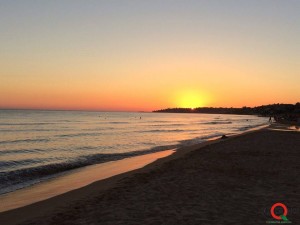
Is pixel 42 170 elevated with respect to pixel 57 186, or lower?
lower

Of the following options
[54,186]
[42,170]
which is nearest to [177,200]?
[54,186]

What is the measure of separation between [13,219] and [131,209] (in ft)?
10.5

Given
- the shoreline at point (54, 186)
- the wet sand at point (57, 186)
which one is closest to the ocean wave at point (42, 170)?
the shoreline at point (54, 186)

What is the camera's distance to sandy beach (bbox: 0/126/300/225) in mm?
8109

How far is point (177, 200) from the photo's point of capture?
9.80m

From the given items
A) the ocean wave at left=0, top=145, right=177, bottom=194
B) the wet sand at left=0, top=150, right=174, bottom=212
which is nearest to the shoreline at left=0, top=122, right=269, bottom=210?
the wet sand at left=0, top=150, right=174, bottom=212

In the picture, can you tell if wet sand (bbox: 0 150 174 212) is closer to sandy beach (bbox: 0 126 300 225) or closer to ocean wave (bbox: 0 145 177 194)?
sandy beach (bbox: 0 126 300 225)

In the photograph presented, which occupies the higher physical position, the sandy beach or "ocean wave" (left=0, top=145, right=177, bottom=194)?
the sandy beach

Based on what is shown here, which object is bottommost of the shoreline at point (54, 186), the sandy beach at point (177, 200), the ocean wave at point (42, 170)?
the ocean wave at point (42, 170)

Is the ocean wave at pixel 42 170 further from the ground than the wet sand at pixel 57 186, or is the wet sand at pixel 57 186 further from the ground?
the wet sand at pixel 57 186

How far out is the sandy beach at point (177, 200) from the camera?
811 centimetres

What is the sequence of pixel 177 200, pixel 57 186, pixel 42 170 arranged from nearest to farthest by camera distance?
1. pixel 177 200
2. pixel 57 186
3. pixel 42 170

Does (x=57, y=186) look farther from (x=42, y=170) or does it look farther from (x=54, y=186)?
(x=42, y=170)

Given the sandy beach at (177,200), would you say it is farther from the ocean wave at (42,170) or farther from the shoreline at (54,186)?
the ocean wave at (42,170)
